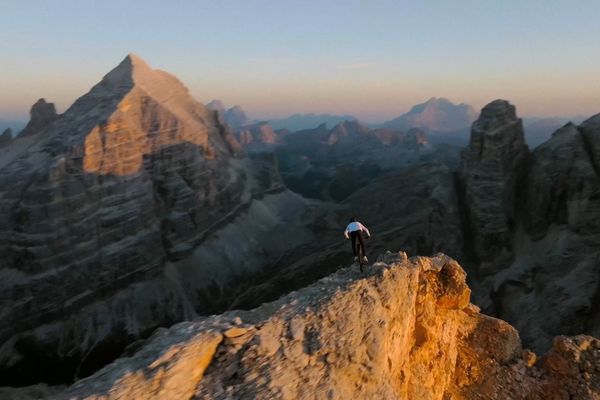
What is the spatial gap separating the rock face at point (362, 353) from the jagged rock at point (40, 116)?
311 ft

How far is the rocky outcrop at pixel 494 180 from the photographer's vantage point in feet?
220

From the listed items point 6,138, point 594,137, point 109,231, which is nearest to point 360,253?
point 594,137

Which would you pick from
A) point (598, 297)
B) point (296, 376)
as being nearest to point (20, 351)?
point (296, 376)

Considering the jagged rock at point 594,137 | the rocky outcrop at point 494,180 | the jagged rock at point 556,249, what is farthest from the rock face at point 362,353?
the jagged rock at point 594,137

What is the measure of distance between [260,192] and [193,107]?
30.7m

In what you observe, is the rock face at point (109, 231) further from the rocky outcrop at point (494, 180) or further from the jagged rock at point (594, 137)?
the jagged rock at point (594, 137)

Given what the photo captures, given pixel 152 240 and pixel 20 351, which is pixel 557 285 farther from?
pixel 20 351

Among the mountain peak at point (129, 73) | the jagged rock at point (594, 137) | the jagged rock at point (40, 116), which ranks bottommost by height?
the jagged rock at point (594, 137)

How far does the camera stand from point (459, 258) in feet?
228

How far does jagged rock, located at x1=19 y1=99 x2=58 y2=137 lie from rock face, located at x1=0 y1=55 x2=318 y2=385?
0.70 feet

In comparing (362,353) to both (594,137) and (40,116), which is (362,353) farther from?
(40,116)

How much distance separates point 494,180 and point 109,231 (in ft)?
212

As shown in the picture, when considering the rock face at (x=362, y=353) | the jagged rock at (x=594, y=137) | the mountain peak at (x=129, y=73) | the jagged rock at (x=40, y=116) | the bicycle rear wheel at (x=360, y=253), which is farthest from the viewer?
the mountain peak at (x=129, y=73)

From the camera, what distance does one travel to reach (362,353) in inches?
584
